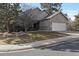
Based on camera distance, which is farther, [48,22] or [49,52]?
[48,22]

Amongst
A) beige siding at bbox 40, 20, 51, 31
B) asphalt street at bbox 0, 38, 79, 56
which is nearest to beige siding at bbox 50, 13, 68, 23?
beige siding at bbox 40, 20, 51, 31

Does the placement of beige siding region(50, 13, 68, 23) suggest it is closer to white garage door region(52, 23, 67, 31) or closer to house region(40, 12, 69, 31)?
house region(40, 12, 69, 31)

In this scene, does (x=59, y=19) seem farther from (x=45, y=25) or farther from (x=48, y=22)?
(x=45, y=25)

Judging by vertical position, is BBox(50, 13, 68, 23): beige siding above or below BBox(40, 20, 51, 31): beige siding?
above

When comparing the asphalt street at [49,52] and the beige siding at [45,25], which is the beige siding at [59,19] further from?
the asphalt street at [49,52]

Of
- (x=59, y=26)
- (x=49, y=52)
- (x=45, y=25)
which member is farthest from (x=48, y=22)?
(x=49, y=52)

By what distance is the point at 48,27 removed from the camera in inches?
1705

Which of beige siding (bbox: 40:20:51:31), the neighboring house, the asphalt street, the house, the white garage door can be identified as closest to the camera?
the asphalt street

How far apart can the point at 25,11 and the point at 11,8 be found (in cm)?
727

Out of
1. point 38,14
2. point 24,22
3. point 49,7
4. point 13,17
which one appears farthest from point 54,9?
point 13,17

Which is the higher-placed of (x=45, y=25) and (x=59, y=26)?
(x=45, y=25)

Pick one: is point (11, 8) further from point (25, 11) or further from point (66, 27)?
point (66, 27)

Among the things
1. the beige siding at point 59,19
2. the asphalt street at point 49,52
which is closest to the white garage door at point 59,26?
the beige siding at point 59,19

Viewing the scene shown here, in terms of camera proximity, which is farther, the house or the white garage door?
the house
